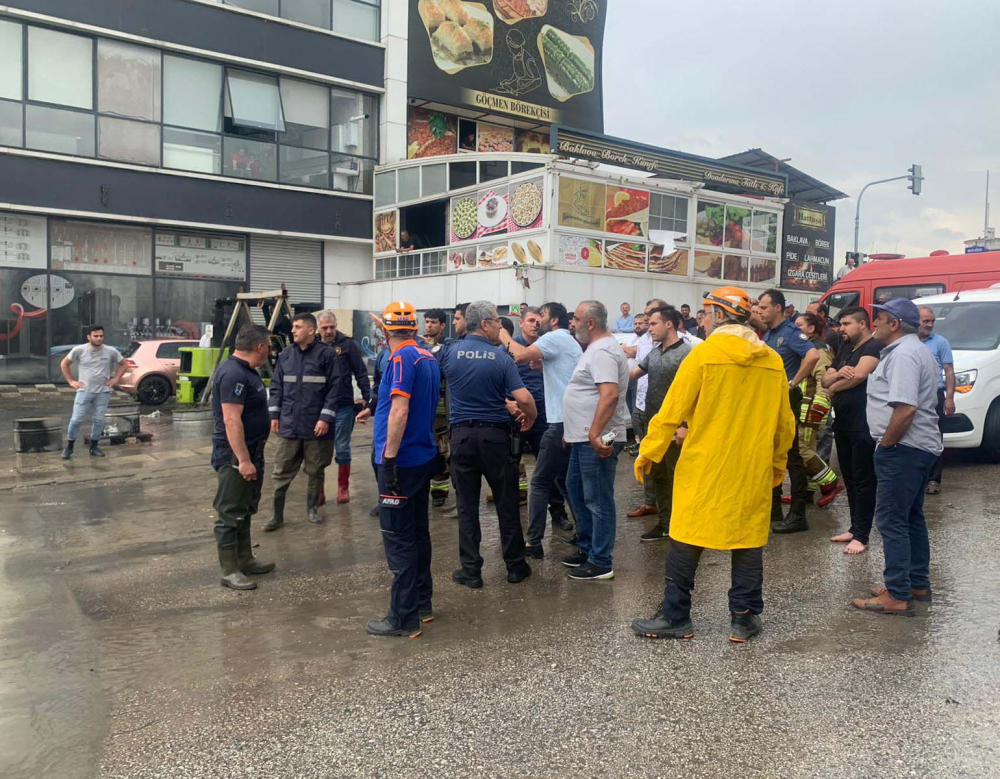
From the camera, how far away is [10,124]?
17.5 metres

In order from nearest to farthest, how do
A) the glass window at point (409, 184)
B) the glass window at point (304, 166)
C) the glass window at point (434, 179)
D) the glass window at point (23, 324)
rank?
the glass window at point (23, 324)
the glass window at point (434, 179)
the glass window at point (409, 184)
the glass window at point (304, 166)

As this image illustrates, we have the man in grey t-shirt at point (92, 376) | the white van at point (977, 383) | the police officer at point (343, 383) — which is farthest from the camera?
the man in grey t-shirt at point (92, 376)

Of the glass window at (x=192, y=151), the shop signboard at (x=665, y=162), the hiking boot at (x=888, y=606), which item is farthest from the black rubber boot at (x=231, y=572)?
the glass window at (x=192, y=151)

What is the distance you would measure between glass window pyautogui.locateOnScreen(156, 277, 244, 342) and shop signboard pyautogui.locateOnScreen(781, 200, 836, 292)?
49.0ft

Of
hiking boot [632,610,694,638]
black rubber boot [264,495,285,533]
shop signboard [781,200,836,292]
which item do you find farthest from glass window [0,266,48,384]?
shop signboard [781,200,836,292]

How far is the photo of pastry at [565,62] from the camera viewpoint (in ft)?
80.3

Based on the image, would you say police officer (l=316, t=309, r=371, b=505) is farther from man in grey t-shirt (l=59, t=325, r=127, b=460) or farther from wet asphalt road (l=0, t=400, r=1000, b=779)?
man in grey t-shirt (l=59, t=325, r=127, b=460)

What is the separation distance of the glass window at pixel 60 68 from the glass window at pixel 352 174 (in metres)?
6.13

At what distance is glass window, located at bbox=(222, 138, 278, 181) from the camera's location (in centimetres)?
2006

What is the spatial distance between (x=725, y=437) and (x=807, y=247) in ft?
63.7

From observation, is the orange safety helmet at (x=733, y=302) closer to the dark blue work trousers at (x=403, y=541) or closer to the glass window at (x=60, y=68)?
the dark blue work trousers at (x=403, y=541)

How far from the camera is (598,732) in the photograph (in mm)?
3350

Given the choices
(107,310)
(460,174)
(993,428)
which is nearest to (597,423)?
(993,428)

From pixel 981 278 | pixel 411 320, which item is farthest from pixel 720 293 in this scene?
pixel 981 278
